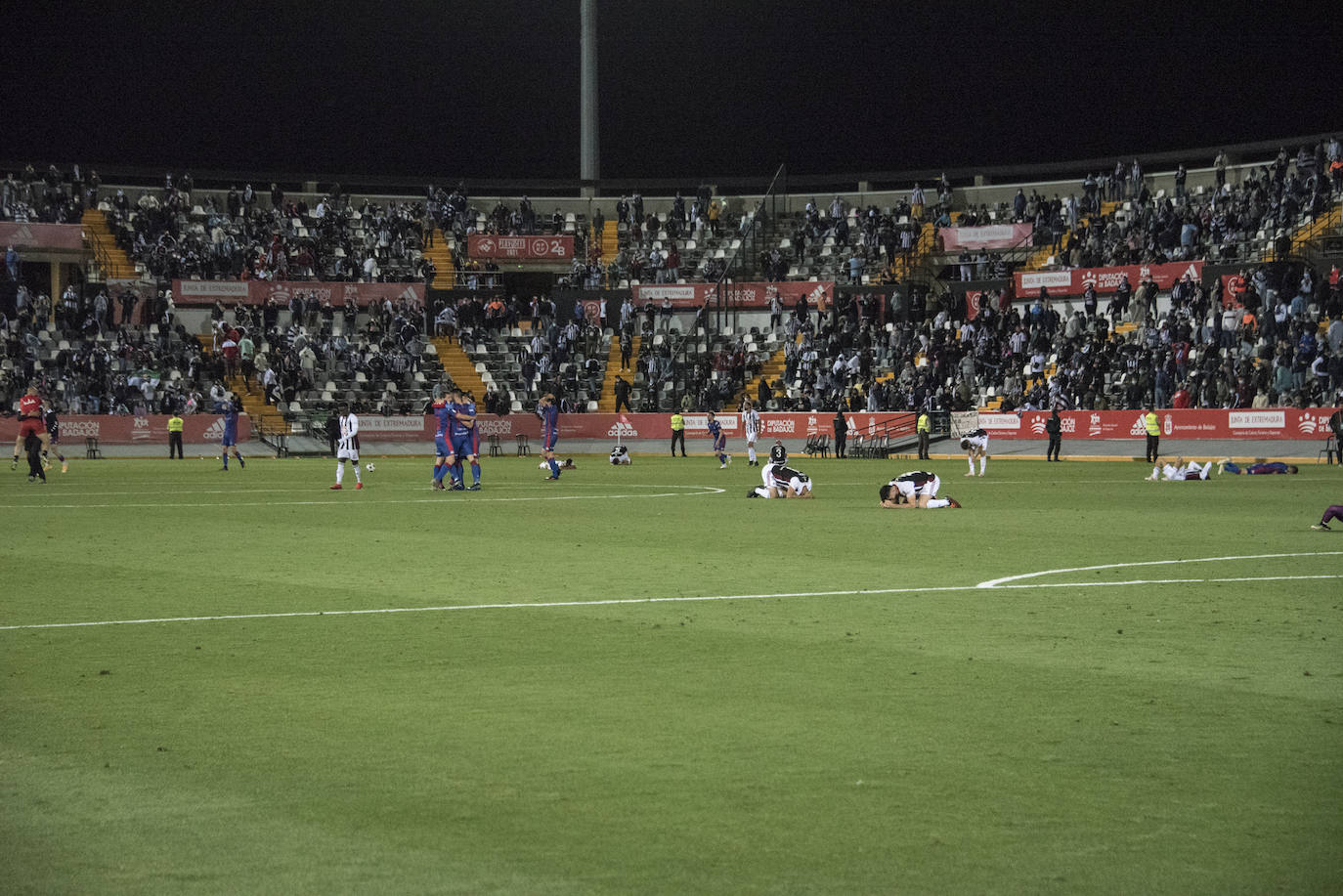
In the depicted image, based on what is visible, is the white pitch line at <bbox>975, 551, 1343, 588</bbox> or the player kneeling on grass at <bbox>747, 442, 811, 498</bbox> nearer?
the white pitch line at <bbox>975, 551, 1343, 588</bbox>

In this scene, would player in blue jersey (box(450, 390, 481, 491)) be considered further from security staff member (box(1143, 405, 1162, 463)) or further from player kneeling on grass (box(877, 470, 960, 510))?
security staff member (box(1143, 405, 1162, 463))

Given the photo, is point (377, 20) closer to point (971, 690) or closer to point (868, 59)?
point (868, 59)

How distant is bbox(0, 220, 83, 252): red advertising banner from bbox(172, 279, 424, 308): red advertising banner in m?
4.57

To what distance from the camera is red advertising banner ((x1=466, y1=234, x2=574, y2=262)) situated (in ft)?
224

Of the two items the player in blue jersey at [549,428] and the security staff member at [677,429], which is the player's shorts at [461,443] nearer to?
the player in blue jersey at [549,428]

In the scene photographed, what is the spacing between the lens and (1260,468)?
117 ft

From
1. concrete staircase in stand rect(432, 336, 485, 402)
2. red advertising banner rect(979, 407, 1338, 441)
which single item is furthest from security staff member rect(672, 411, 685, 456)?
concrete staircase in stand rect(432, 336, 485, 402)

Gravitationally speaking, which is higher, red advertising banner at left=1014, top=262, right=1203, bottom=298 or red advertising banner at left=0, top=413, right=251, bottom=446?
red advertising banner at left=1014, top=262, right=1203, bottom=298

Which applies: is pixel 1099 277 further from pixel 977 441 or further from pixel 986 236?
pixel 977 441

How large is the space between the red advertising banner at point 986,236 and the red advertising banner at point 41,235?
37.6 m

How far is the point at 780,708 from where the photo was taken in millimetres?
7672

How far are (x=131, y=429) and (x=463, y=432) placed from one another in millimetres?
29487

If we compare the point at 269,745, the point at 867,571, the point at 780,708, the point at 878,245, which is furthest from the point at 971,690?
the point at 878,245

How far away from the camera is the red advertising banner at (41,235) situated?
60125 millimetres
